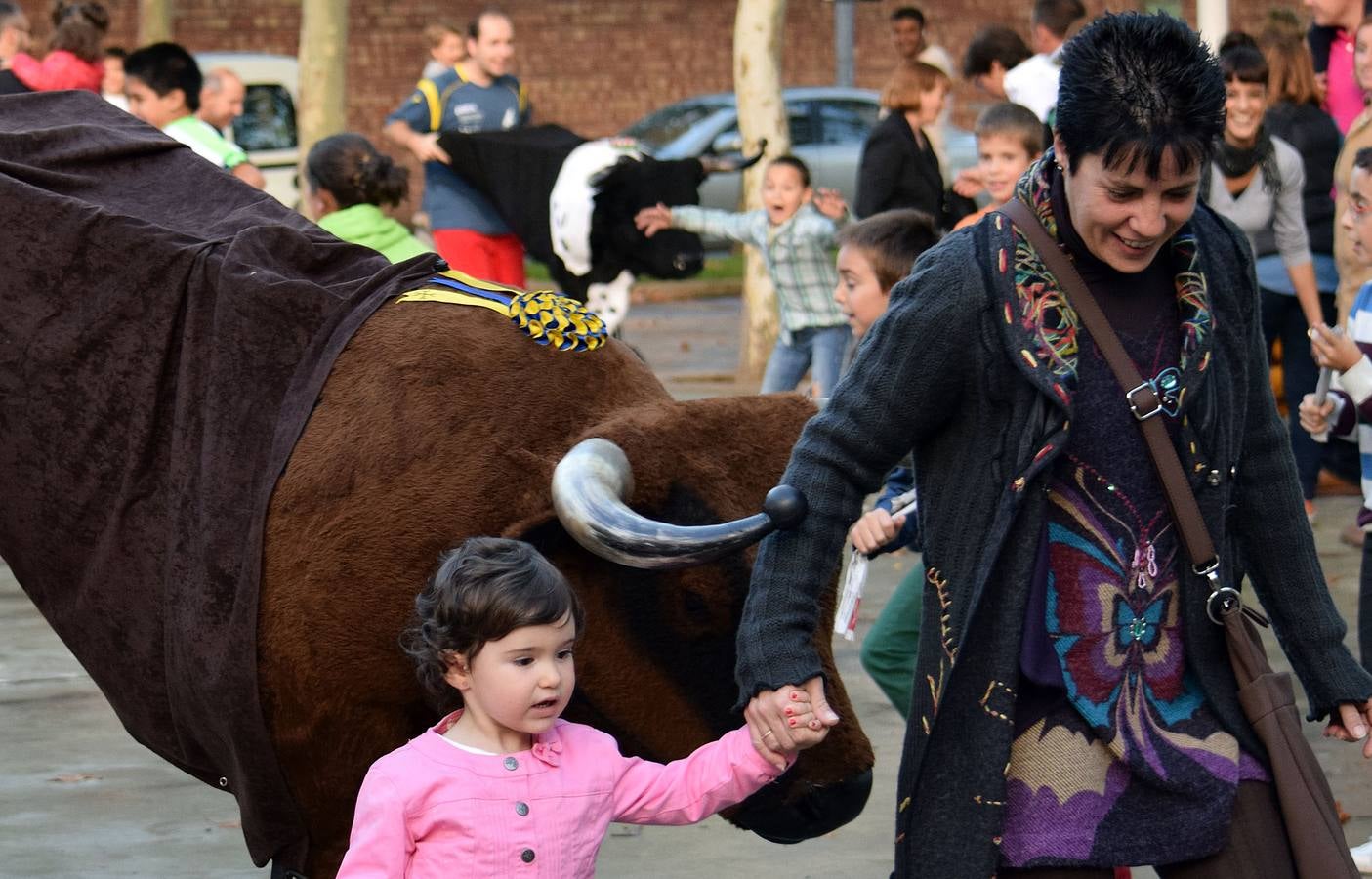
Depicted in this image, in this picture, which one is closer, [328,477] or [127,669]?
[328,477]

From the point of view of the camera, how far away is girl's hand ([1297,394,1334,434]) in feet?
15.1

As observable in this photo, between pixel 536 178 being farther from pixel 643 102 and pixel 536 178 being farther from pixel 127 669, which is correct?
pixel 643 102

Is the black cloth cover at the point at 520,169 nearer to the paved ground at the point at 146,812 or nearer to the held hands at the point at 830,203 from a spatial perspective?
the held hands at the point at 830,203

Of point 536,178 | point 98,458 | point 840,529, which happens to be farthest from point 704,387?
point 840,529

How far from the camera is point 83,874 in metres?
4.80

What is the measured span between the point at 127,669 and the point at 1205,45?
93.2 inches

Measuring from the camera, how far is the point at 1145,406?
2832 mm

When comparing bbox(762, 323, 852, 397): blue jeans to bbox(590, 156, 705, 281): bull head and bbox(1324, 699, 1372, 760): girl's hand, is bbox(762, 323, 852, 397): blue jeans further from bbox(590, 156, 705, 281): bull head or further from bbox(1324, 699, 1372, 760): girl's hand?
bbox(1324, 699, 1372, 760): girl's hand

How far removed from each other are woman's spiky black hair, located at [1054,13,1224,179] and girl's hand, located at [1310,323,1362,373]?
186 cm

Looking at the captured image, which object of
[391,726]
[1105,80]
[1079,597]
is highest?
[1105,80]

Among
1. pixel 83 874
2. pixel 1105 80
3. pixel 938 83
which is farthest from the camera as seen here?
pixel 938 83

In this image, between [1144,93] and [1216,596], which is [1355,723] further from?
[1144,93]

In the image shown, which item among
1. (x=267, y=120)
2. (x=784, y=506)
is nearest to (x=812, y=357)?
(x=784, y=506)

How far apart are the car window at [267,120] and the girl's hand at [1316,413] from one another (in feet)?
44.5
